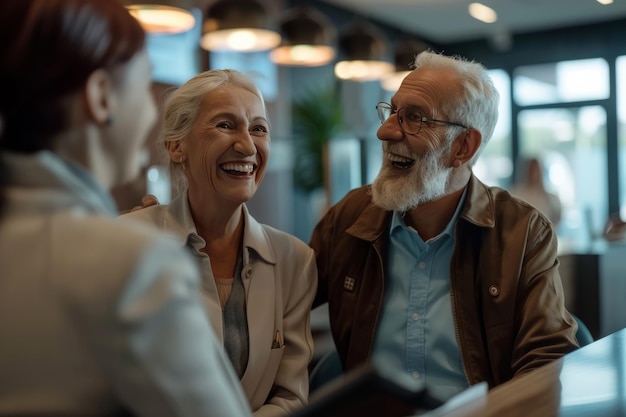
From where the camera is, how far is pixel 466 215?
85.4 inches

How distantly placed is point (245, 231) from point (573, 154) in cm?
885

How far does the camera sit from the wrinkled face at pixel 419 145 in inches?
90.8

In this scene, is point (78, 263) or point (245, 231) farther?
point (245, 231)

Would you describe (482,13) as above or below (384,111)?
above

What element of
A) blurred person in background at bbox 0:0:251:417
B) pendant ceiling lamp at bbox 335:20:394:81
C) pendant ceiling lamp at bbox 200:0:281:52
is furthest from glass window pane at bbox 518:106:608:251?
blurred person in background at bbox 0:0:251:417

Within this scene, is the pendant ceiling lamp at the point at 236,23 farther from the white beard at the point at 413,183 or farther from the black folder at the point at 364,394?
the black folder at the point at 364,394

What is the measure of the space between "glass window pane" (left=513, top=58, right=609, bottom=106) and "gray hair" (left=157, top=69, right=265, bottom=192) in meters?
8.56

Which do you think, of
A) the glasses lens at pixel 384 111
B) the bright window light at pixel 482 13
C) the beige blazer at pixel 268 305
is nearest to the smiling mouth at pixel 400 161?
the glasses lens at pixel 384 111

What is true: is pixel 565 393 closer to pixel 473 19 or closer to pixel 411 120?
pixel 411 120

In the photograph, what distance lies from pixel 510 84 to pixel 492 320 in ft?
28.9

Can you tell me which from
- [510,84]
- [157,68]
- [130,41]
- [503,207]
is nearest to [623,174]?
[510,84]

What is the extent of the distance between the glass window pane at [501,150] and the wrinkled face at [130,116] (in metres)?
9.72

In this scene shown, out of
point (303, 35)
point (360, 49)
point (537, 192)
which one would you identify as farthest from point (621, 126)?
point (303, 35)

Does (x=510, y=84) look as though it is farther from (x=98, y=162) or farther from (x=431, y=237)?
(x=98, y=162)
